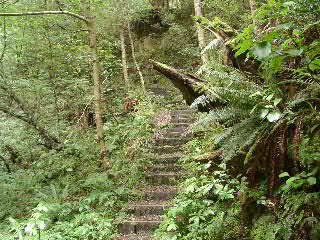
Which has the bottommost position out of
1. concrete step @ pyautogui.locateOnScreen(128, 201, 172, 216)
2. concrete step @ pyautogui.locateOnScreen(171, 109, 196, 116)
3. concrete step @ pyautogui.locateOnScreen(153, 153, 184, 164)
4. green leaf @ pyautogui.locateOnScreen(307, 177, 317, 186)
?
concrete step @ pyautogui.locateOnScreen(128, 201, 172, 216)

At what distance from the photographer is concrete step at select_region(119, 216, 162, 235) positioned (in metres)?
6.48

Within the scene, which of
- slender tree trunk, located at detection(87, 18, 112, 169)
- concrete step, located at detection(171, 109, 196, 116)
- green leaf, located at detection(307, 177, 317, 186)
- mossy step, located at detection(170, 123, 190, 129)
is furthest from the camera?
concrete step, located at detection(171, 109, 196, 116)

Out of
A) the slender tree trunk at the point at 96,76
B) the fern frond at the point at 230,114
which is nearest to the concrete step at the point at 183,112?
the slender tree trunk at the point at 96,76

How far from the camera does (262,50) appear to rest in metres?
1.99

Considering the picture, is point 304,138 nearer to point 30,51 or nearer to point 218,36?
point 218,36

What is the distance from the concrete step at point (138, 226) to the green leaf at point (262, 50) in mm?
5074

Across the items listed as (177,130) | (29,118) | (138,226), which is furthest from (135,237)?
(29,118)

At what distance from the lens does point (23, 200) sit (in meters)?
8.36

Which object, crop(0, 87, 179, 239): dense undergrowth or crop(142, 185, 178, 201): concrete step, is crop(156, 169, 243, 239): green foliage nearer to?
crop(142, 185, 178, 201): concrete step

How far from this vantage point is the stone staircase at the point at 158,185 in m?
6.54

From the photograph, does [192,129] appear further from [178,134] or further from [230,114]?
[178,134]

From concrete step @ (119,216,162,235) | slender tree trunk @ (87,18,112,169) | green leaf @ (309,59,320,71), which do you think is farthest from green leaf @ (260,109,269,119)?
slender tree trunk @ (87,18,112,169)

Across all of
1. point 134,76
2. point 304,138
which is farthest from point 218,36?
point 134,76

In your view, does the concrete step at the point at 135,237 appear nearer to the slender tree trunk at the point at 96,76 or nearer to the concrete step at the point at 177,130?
the slender tree trunk at the point at 96,76
